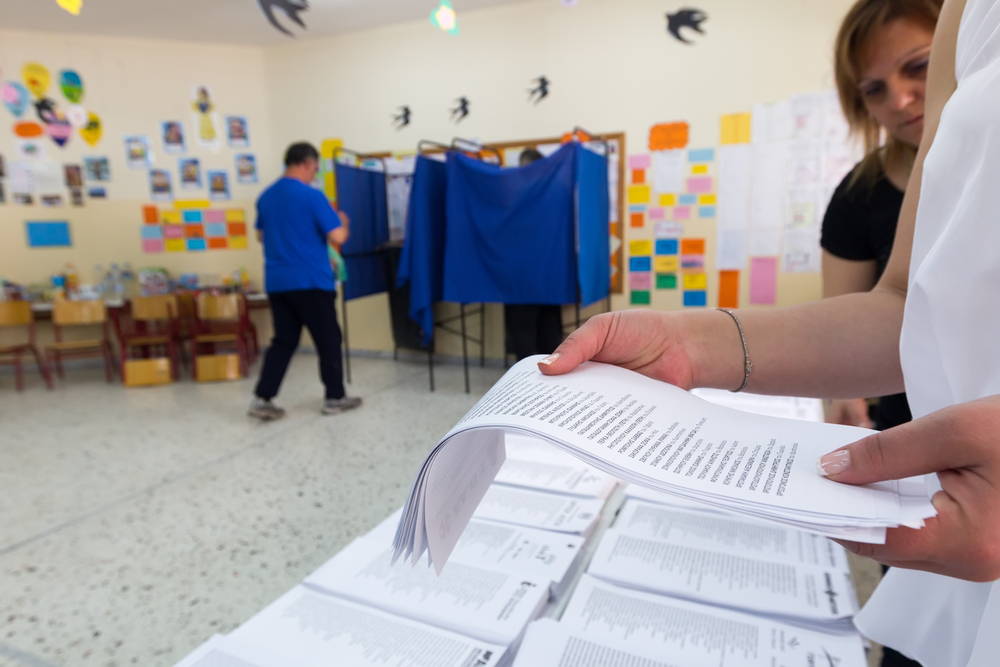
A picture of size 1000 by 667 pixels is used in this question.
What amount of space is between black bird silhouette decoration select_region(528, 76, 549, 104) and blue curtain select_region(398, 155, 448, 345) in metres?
0.98

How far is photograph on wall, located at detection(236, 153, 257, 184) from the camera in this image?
4.68 meters

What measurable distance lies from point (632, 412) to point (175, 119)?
17.1 ft

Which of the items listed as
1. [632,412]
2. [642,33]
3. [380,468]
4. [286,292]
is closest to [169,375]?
[286,292]

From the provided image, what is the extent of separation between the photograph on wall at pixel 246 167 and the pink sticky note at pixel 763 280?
156 inches

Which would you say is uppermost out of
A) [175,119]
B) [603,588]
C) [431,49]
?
[431,49]

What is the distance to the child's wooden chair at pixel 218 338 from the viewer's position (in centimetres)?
395

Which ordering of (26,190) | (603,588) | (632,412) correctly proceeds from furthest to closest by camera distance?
(26,190), (603,588), (632,412)

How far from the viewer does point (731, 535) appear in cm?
84

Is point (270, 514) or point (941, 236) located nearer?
point (941, 236)

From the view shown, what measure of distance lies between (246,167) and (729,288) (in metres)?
3.93

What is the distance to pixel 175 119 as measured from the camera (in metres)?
4.51

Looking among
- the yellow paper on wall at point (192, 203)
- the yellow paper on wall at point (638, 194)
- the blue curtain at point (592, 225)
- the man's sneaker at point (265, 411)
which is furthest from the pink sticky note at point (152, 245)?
the yellow paper on wall at point (638, 194)

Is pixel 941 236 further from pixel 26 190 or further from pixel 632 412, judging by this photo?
pixel 26 190

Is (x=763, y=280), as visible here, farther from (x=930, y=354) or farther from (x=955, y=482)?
(x=955, y=482)
